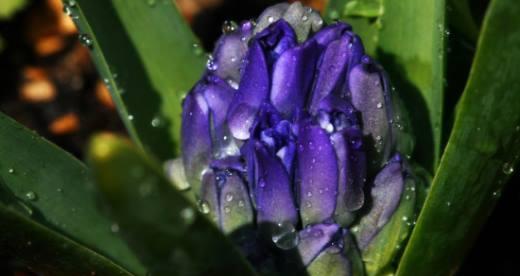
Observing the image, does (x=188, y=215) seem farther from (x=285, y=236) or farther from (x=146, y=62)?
(x=146, y=62)

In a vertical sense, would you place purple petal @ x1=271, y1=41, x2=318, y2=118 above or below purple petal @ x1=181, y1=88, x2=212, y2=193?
above

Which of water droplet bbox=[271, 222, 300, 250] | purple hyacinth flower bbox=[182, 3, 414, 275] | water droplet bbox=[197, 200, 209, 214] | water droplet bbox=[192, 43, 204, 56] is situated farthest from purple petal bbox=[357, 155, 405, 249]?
water droplet bbox=[192, 43, 204, 56]

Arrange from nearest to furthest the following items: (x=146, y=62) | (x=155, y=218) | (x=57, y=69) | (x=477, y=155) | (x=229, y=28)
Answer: (x=155, y=218) → (x=477, y=155) → (x=229, y=28) → (x=146, y=62) → (x=57, y=69)

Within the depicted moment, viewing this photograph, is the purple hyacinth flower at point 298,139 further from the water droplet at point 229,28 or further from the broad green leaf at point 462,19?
the broad green leaf at point 462,19

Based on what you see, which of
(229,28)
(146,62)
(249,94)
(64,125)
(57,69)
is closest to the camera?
(249,94)

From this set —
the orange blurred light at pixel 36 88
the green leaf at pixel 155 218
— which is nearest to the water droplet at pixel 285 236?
the green leaf at pixel 155 218

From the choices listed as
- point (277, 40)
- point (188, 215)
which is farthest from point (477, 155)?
point (188, 215)

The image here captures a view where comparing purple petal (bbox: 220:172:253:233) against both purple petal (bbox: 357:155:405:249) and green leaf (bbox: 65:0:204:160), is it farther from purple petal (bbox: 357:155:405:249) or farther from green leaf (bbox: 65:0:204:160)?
green leaf (bbox: 65:0:204:160)

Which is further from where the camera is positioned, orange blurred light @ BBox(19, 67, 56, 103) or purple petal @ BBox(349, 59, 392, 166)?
orange blurred light @ BBox(19, 67, 56, 103)
